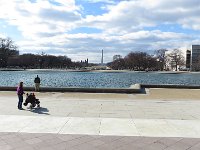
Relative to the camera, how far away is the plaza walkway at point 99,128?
8.60 meters

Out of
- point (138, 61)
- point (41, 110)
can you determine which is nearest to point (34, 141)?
point (41, 110)

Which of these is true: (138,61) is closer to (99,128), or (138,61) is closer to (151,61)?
(151,61)

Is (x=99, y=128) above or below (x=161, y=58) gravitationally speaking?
below

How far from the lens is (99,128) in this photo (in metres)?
10.6

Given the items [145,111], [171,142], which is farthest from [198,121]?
[171,142]

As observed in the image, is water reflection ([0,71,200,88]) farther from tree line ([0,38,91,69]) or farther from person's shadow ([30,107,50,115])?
tree line ([0,38,91,69])

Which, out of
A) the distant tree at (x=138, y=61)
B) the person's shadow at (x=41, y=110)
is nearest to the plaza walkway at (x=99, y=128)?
the person's shadow at (x=41, y=110)

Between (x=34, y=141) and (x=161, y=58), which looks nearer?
(x=34, y=141)

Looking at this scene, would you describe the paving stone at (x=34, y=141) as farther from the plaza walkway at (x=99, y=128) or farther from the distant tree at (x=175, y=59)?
the distant tree at (x=175, y=59)

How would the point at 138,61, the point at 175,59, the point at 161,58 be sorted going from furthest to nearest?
the point at 175,59
the point at 161,58
the point at 138,61

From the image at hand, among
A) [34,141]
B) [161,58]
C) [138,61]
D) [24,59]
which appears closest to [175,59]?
[161,58]

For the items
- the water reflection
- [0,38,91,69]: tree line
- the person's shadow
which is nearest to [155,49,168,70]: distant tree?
[0,38,91,69]: tree line

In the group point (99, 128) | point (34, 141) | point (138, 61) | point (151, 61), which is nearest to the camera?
point (34, 141)

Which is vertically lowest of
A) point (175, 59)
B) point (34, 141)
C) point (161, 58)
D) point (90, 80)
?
point (90, 80)
